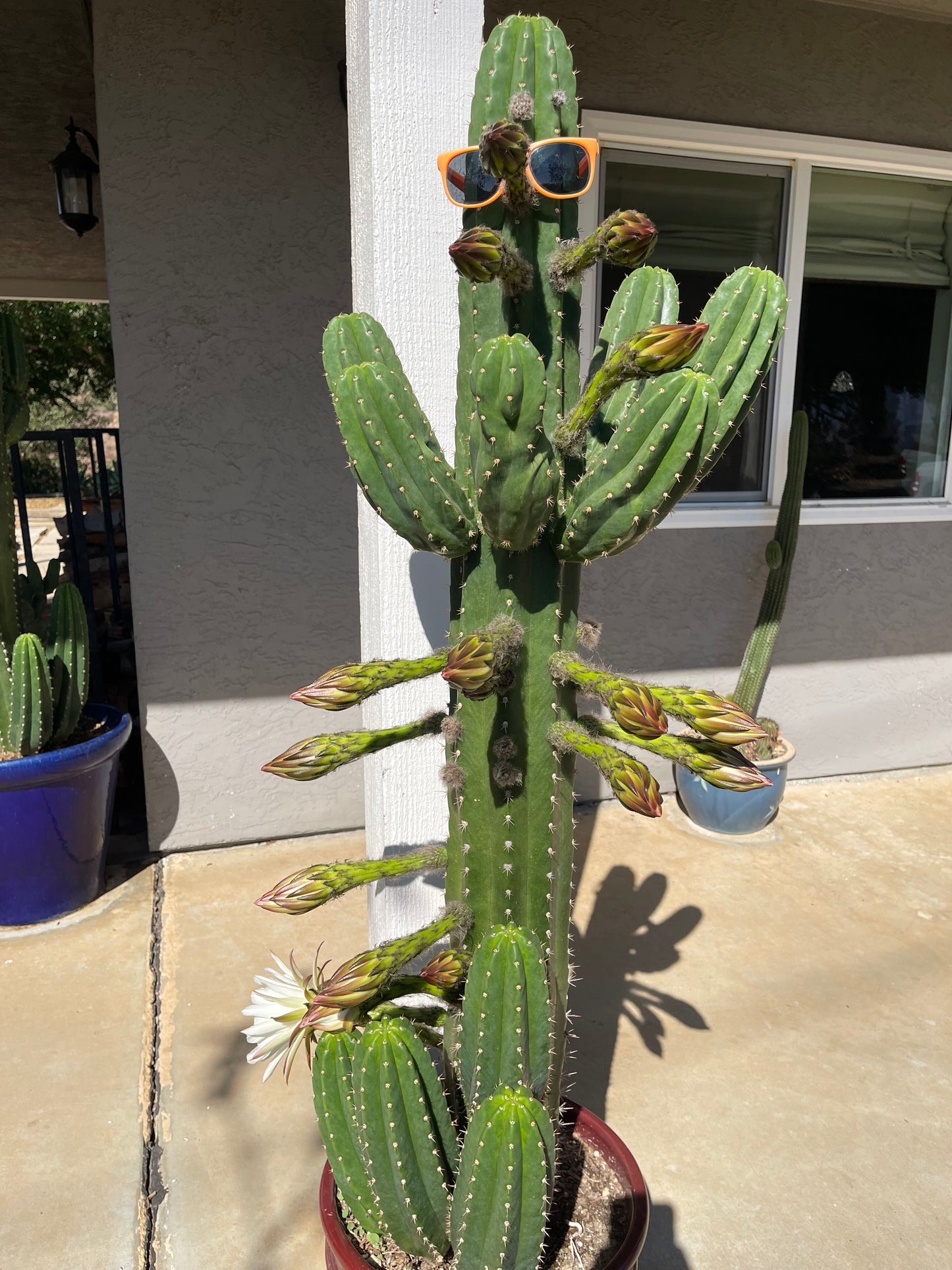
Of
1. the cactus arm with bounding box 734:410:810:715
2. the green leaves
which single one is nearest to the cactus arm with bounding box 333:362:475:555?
the green leaves

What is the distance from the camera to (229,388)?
3580 millimetres

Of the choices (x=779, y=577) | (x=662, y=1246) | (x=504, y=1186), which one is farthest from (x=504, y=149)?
(x=779, y=577)

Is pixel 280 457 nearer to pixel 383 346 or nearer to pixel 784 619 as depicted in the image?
pixel 383 346

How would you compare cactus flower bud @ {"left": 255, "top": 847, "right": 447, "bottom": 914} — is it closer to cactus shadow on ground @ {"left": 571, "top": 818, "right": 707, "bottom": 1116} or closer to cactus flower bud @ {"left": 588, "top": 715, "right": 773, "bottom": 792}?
cactus flower bud @ {"left": 588, "top": 715, "right": 773, "bottom": 792}

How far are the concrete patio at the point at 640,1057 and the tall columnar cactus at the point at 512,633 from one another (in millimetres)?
832

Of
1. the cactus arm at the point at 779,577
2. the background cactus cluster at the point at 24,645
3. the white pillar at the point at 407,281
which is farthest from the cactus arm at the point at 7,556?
the cactus arm at the point at 779,577

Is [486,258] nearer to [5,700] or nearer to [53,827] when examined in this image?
[5,700]

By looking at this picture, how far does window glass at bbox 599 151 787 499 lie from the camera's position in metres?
3.87

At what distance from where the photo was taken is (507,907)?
62.9 inches

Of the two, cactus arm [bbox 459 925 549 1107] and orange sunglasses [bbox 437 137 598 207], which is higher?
orange sunglasses [bbox 437 137 598 207]

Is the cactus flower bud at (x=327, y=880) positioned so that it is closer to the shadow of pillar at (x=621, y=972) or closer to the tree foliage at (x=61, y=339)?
the shadow of pillar at (x=621, y=972)

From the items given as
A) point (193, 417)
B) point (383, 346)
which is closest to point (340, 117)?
point (193, 417)

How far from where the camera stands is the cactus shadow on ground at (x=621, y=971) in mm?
2711

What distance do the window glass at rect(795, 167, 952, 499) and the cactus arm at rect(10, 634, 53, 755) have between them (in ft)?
11.5
